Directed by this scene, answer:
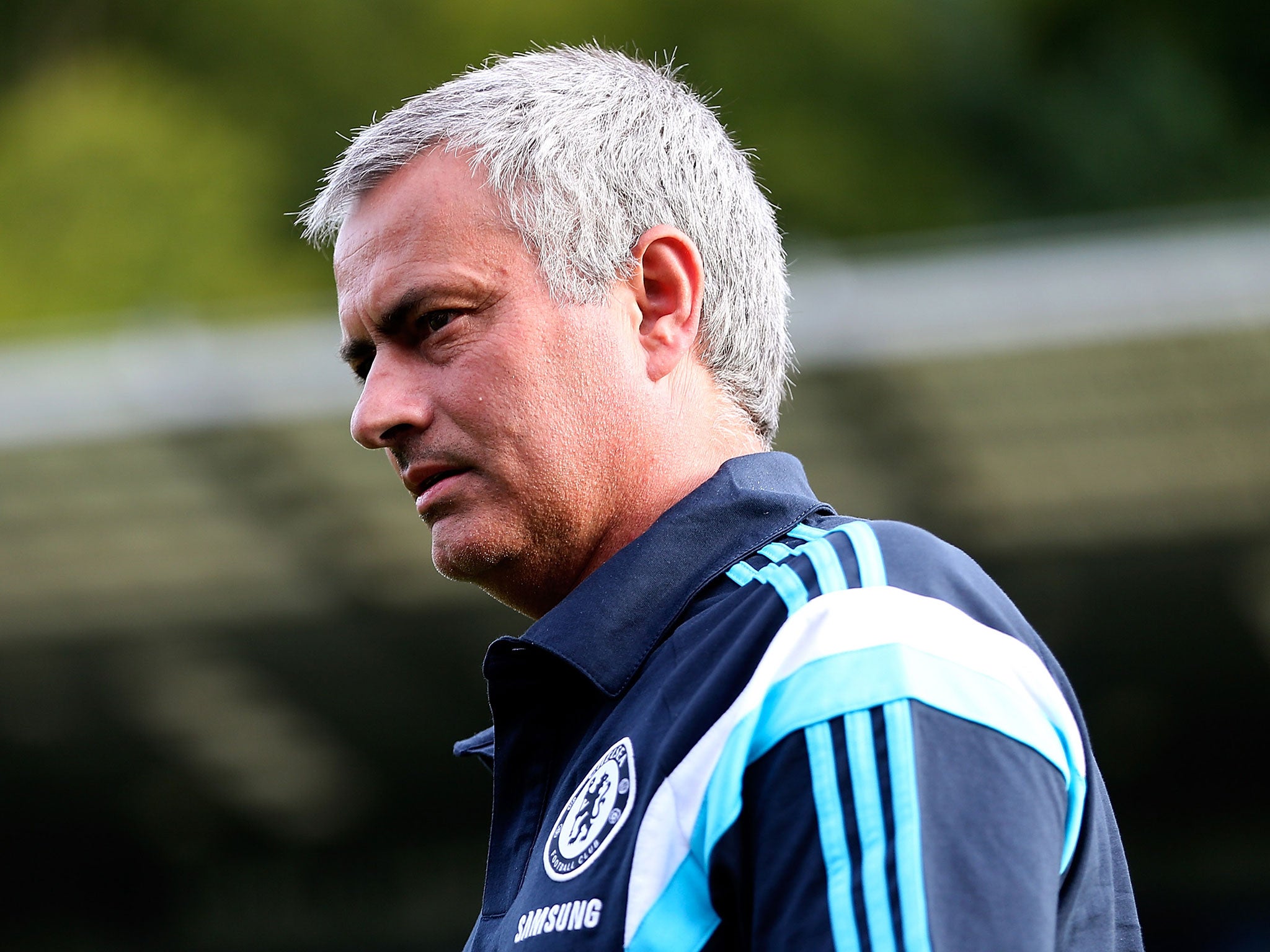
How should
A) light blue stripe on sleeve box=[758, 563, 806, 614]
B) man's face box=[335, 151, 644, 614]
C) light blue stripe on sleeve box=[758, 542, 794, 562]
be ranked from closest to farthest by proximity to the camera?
1. light blue stripe on sleeve box=[758, 563, 806, 614]
2. light blue stripe on sleeve box=[758, 542, 794, 562]
3. man's face box=[335, 151, 644, 614]

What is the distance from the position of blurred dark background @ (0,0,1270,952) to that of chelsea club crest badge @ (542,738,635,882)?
6.06 m

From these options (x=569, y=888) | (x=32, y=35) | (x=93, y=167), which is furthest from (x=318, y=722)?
(x=569, y=888)

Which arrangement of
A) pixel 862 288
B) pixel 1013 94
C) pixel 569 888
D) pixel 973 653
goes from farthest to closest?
pixel 1013 94, pixel 862 288, pixel 569 888, pixel 973 653

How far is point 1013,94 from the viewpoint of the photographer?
66.1 ft

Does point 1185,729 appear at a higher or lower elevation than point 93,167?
lower

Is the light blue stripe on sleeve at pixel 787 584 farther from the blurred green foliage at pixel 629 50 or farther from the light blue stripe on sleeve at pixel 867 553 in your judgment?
the blurred green foliage at pixel 629 50

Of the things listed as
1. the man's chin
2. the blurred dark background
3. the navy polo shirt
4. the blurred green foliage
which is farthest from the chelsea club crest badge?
the blurred green foliage

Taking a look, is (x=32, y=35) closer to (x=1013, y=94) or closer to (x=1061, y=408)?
(x=1013, y=94)

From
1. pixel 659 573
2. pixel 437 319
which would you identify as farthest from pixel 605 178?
pixel 659 573

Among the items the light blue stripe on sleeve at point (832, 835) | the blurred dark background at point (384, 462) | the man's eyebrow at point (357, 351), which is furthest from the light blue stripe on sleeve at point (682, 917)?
the blurred dark background at point (384, 462)

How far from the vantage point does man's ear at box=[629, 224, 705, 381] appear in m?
1.89

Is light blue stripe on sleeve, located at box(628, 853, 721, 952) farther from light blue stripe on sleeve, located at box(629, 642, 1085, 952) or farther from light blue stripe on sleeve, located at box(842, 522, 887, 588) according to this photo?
light blue stripe on sleeve, located at box(842, 522, 887, 588)

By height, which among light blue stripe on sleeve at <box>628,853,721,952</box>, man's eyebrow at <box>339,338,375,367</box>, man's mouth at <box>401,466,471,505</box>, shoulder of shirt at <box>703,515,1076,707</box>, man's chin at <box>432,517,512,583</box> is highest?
man's eyebrow at <box>339,338,375,367</box>

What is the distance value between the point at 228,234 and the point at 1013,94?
9581mm
